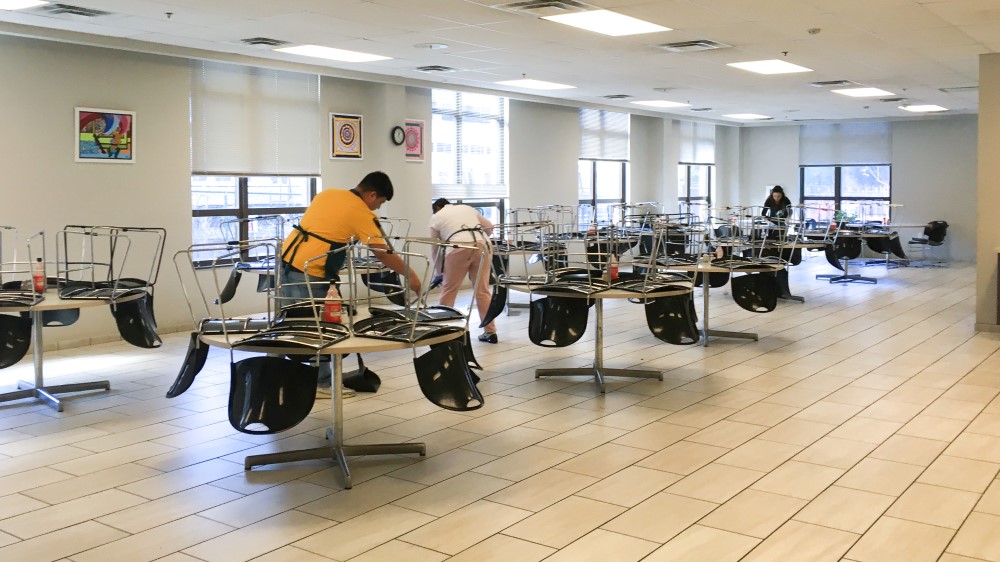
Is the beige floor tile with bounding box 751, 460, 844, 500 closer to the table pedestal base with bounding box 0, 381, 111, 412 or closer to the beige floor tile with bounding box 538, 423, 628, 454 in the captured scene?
the beige floor tile with bounding box 538, 423, 628, 454

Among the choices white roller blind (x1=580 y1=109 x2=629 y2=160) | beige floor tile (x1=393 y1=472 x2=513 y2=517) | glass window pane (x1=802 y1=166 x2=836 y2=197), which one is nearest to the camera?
beige floor tile (x1=393 y1=472 x2=513 y2=517)

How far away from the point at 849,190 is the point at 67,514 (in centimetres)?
1732

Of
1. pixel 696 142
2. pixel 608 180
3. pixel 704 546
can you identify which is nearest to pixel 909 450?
pixel 704 546

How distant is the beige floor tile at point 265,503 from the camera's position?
3.78m

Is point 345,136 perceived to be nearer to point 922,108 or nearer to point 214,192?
point 214,192

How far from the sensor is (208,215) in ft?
31.1

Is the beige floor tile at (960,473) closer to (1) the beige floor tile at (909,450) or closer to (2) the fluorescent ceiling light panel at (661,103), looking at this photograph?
(1) the beige floor tile at (909,450)

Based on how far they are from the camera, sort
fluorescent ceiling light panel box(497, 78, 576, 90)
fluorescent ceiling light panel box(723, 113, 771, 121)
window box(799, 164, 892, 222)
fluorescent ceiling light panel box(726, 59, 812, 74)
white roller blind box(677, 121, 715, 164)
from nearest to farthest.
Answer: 1. fluorescent ceiling light panel box(726, 59, 812, 74)
2. fluorescent ceiling light panel box(497, 78, 576, 90)
3. fluorescent ceiling light panel box(723, 113, 771, 121)
4. white roller blind box(677, 121, 715, 164)
5. window box(799, 164, 892, 222)

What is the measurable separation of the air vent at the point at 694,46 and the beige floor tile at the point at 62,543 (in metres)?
6.23

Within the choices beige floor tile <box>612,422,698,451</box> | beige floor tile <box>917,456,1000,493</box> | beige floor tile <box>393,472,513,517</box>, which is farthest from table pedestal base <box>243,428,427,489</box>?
beige floor tile <box>917,456,1000,493</box>

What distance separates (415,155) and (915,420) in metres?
7.37

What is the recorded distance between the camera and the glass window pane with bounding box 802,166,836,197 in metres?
18.9

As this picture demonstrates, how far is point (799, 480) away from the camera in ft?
14.0

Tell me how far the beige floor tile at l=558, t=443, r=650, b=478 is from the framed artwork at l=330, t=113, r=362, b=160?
21.6 ft
